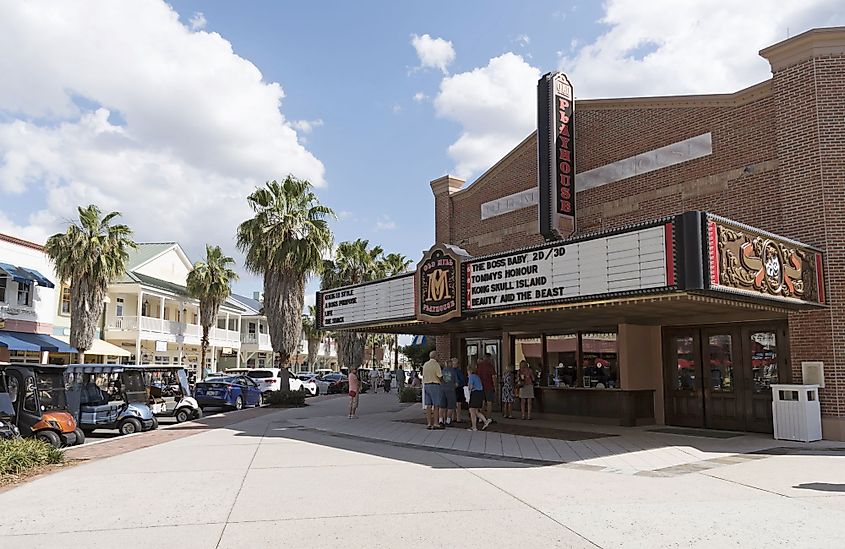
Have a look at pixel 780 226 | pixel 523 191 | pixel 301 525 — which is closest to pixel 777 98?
pixel 780 226

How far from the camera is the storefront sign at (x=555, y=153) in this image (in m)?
17.7

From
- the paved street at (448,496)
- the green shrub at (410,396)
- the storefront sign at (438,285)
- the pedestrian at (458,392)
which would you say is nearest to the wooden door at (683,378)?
the paved street at (448,496)

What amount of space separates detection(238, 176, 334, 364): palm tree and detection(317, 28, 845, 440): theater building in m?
7.92

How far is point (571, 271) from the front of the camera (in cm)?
1310

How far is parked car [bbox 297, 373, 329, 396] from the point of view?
125ft

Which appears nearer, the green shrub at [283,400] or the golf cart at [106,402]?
the golf cart at [106,402]

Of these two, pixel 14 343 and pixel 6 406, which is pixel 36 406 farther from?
pixel 14 343

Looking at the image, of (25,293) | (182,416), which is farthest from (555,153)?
(25,293)

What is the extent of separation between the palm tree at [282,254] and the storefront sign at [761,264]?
19620 mm

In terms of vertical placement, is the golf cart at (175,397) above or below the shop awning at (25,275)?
below

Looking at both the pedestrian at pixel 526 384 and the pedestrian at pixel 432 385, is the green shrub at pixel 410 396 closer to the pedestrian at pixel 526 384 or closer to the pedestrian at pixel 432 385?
the pedestrian at pixel 526 384

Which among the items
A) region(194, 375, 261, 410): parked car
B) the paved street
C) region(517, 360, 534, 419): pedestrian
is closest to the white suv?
region(194, 375, 261, 410): parked car

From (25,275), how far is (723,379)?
26.9 m

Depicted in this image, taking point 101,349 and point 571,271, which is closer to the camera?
point 571,271
